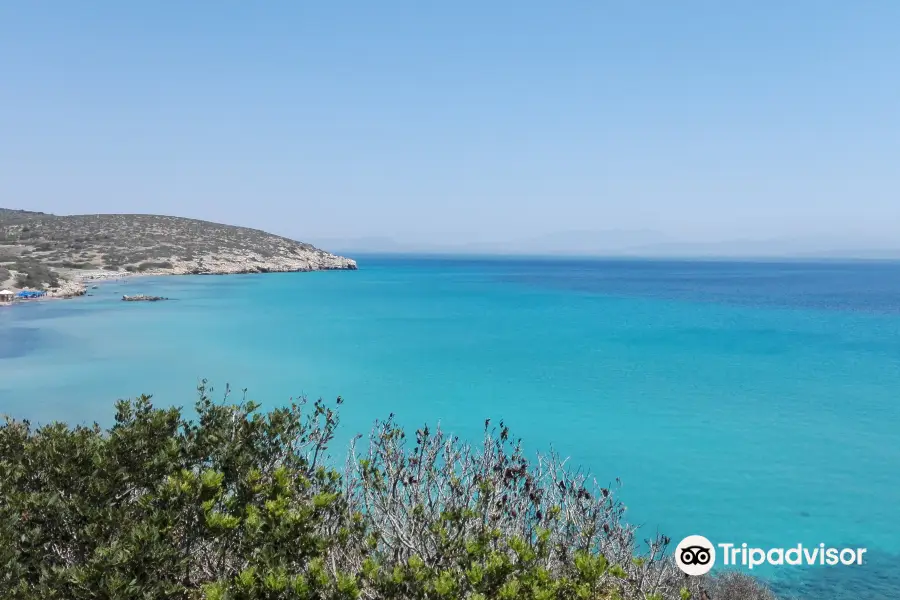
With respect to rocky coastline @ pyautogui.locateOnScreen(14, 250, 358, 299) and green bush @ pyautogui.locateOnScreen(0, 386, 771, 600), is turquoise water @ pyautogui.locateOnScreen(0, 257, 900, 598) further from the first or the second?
green bush @ pyautogui.locateOnScreen(0, 386, 771, 600)

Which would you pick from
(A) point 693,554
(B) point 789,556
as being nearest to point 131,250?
(B) point 789,556

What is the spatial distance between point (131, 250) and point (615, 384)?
82818mm

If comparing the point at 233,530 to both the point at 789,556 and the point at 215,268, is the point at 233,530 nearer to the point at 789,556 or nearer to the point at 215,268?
the point at 789,556

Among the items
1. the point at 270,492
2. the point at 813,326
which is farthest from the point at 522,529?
the point at 813,326

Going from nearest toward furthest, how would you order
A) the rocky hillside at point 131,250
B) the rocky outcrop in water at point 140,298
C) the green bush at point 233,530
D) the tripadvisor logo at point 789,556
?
the green bush at point 233,530
the tripadvisor logo at point 789,556
the rocky outcrop in water at point 140,298
the rocky hillside at point 131,250

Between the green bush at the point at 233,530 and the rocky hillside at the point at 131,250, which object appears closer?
the green bush at the point at 233,530

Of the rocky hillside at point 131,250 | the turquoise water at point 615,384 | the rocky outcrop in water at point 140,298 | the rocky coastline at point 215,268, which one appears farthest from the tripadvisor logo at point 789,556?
the rocky hillside at point 131,250

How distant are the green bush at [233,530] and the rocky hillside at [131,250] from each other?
180ft

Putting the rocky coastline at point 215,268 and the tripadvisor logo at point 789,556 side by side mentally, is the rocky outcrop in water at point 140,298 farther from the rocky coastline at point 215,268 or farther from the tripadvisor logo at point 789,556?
the tripadvisor logo at point 789,556

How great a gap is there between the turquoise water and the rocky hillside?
16.4 m

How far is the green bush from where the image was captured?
3850mm

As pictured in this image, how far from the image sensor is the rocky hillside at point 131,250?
6162 centimetres

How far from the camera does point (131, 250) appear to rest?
8638 cm

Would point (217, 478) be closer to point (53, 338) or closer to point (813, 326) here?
point (53, 338)
